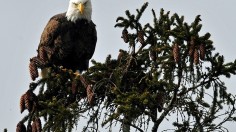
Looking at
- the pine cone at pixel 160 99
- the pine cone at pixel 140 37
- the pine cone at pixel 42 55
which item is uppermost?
the pine cone at pixel 140 37

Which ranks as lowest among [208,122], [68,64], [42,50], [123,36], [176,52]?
A: [208,122]

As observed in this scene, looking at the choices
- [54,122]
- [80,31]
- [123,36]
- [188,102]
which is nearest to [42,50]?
[54,122]

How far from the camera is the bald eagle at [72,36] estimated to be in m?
10.1

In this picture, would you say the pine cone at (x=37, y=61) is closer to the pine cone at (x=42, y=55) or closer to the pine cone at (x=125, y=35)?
the pine cone at (x=42, y=55)

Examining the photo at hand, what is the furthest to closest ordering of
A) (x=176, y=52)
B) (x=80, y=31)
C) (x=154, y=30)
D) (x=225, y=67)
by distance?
(x=80, y=31) → (x=154, y=30) → (x=225, y=67) → (x=176, y=52)

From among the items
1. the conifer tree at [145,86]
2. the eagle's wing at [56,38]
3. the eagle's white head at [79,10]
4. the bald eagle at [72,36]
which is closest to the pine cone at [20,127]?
the conifer tree at [145,86]

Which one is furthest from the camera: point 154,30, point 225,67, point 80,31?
point 80,31

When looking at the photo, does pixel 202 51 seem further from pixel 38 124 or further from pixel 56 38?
pixel 56 38

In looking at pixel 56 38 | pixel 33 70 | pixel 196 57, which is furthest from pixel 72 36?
pixel 196 57

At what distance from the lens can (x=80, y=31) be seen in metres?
10.2

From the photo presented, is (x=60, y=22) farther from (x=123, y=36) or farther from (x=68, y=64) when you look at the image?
(x=123, y=36)

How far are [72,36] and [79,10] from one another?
0.64 meters

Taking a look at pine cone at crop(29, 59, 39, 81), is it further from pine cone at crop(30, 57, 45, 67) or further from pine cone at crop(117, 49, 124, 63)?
pine cone at crop(117, 49, 124, 63)

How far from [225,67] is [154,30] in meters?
1.33
